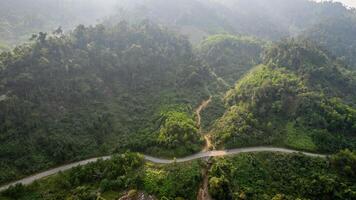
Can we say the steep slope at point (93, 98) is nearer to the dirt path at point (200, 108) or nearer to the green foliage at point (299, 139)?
the dirt path at point (200, 108)

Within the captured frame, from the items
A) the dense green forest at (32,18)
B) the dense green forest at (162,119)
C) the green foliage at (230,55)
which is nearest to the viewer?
the dense green forest at (162,119)

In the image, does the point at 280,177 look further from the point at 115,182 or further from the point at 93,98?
the point at 93,98

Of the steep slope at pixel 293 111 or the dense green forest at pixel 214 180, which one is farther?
the steep slope at pixel 293 111

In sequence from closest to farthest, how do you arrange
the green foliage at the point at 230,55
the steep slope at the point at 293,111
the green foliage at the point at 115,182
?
the green foliage at the point at 115,182 < the steep slope at the point at 293,111 < the green foliage at the point at 230,55

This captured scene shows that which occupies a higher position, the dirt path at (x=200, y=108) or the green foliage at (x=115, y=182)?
the dirt path at (x=200, y=108)

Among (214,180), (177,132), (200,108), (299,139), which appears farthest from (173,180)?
(200,108)

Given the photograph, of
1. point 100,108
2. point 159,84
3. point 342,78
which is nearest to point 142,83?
point 159,84

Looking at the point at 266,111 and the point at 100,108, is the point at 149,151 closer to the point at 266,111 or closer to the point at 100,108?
the point at 100,108

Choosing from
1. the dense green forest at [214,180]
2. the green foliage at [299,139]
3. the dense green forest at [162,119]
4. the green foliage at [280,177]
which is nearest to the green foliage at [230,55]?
the dense green forest at [162,119]
